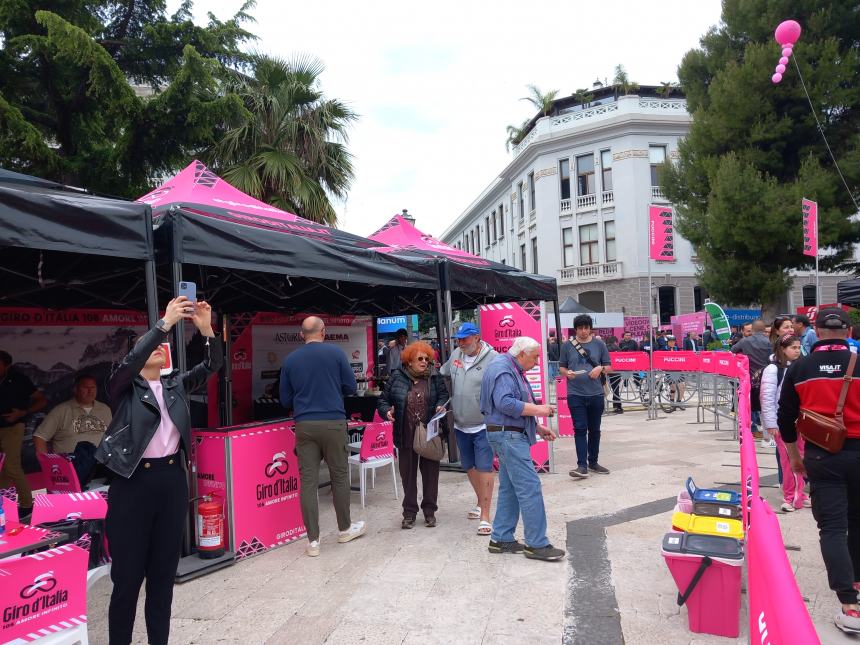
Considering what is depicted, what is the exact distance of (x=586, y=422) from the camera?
23.6ft

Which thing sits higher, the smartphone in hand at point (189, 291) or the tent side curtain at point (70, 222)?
the tent side curtain at point (70, 222)

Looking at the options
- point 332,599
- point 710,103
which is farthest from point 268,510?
point 710,103

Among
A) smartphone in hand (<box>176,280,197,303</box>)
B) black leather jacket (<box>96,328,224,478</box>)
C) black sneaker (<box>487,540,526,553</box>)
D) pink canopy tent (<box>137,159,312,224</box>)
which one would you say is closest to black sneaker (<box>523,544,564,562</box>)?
black sneaker (<box>487,540,526,553</box>)

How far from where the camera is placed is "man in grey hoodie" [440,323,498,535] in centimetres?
517

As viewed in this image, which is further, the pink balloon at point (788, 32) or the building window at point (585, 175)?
the building window at point (585, 175)

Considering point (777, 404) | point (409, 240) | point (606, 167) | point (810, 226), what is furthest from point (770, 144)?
point (777, 404)

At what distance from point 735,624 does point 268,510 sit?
3.49m

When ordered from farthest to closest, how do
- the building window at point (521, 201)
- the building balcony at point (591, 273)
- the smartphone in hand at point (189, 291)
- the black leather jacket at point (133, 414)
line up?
the building window at point (521, 201)
the building balcony at point (591, 273)
the smartphone in hand at point (189, 291)
the black leather jacket at point (133, 414)

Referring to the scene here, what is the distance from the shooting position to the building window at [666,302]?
30188 millimetres

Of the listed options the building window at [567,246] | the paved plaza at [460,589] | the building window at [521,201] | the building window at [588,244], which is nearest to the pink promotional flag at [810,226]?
the paved plaza at [460,589]

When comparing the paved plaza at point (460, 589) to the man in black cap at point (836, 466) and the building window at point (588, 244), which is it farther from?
the building window at point (588, 244)

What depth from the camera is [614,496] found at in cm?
625

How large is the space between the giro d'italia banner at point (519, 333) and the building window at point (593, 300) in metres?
24.5

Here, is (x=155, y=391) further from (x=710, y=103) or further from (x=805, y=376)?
(x=710, y=103)
